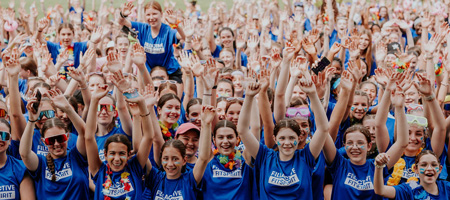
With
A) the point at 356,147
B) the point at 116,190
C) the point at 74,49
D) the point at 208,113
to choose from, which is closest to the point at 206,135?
the point at 208,113

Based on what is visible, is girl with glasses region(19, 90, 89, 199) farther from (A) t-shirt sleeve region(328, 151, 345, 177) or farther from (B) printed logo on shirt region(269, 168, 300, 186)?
(A) t-shirt sleeve region(328, 151, 345, 177)

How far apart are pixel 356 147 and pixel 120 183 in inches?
74.5

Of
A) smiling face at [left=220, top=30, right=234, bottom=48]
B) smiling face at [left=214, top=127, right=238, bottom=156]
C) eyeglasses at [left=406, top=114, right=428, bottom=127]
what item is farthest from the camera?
smiling face at [left=220, top=30, right=234, bottom=48]

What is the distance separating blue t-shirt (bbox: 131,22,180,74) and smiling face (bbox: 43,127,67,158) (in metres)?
2.88

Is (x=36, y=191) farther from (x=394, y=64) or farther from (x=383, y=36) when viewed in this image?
(x=383, y=36)

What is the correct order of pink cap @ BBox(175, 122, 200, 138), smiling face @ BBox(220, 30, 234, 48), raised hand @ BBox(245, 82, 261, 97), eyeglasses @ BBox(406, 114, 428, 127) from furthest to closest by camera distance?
smiling face @ BBox(220, 30, 234, 48)
eyeglasses @ BBox(406, 114, 428, 127)
pink cap @ BBox(175, 122, 200, 138)
raised hand @ BBox(245, 82, 261, 97)

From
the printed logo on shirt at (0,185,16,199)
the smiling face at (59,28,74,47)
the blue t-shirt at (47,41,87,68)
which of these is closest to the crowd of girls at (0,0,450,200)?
the printed logo on shirt at (0,185,16,199)

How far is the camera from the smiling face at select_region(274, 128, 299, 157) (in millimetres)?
4113

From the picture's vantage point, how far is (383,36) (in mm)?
8656

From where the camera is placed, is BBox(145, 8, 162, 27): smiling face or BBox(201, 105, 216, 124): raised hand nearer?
BBox(201, 105, 216, 124): raised hand

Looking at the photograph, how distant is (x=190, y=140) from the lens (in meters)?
4.53

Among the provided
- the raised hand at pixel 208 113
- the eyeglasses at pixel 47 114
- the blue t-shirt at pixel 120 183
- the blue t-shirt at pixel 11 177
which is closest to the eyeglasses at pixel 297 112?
the raised hand at pixel 208 113

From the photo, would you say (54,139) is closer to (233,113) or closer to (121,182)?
(121,182)

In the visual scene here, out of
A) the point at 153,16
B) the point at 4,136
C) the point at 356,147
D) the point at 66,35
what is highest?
the point at 153,16
